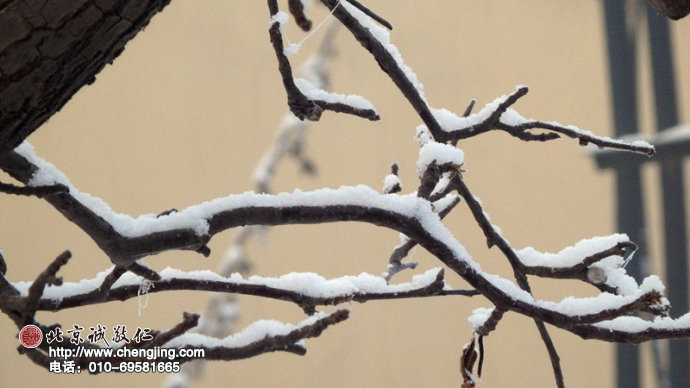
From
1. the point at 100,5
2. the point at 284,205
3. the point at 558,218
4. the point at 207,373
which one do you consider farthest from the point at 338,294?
the point at 207,373

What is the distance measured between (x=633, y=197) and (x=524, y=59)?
43 cm

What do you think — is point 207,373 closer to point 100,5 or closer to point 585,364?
point 585,364

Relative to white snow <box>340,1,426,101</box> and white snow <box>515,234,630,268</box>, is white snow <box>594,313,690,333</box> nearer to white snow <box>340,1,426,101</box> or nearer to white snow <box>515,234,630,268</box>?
white snow <box>515,234,630,268</box>

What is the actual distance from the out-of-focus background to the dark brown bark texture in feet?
3.80

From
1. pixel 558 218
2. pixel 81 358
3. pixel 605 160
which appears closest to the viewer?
pixel 81 358

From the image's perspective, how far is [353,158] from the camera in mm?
1521

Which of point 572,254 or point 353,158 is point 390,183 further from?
point 353,158

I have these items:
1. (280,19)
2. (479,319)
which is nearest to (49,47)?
(280,19)

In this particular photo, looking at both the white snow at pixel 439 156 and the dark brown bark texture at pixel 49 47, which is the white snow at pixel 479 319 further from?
the dark brown bark texture at pixel 49 47

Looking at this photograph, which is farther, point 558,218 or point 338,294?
point 558,218

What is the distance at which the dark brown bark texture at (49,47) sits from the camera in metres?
0.26

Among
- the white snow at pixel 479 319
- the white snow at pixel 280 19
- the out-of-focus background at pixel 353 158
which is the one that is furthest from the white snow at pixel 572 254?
A: the out-of-focus background at pixel 353 158

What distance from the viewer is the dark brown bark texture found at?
258mm

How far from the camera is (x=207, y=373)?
152 cm
